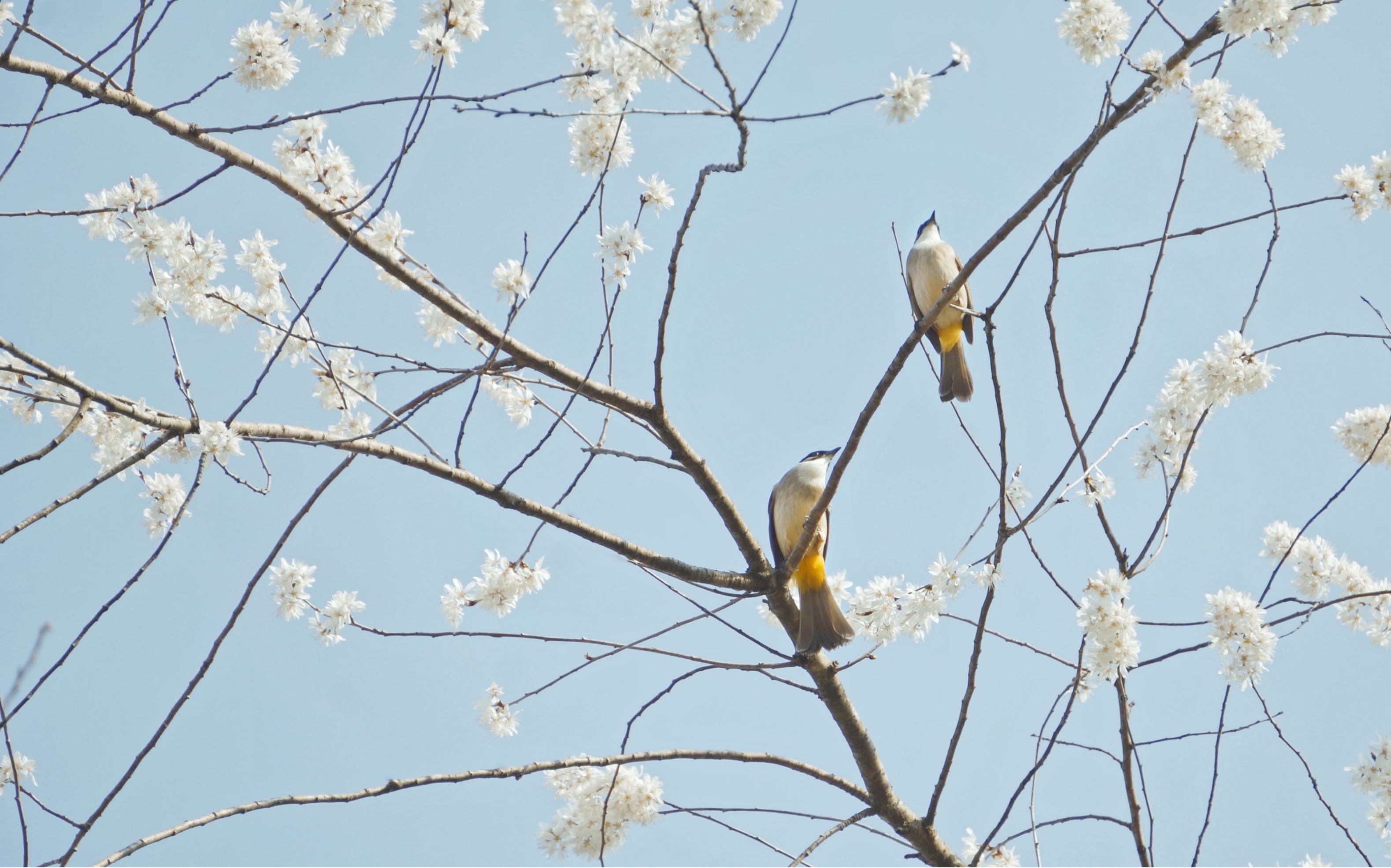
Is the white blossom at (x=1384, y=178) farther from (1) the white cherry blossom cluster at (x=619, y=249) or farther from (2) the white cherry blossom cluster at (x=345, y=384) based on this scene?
(2) the white cherry blossom cluster at (x=345, y=384)

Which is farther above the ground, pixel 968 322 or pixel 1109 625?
pixel 968 322

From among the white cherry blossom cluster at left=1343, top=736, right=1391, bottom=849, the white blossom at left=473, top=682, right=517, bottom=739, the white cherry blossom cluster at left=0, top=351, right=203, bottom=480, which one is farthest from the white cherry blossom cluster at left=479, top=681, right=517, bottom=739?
the white cherry blossom cluster at left=1343, top=736, right=1391, bottom=849

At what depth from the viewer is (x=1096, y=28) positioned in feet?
9.86

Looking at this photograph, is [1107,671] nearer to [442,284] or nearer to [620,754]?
[620,754]

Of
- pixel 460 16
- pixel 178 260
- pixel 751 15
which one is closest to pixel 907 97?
pixel 751 15

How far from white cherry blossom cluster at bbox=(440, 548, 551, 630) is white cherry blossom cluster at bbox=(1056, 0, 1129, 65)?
8.11 feet

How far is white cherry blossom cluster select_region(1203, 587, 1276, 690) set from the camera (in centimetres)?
264

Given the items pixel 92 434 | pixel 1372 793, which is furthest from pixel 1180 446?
pixel 92 434

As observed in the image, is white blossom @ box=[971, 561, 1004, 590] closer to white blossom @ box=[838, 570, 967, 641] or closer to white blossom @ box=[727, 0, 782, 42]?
white blossom @ box=[838, 570, 967, 641]

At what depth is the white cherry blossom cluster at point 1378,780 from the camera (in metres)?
3.04

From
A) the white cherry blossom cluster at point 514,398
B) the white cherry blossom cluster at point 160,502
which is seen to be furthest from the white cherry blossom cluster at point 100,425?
the white cherry blossom cluster at point 514,398

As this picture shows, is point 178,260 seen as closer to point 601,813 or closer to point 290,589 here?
point 290,589

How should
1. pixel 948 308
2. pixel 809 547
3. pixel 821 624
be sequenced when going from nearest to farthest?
pixel 809 547 < pixel 821 624 < pixel 948 308

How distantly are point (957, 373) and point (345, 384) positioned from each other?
326 centimetres
